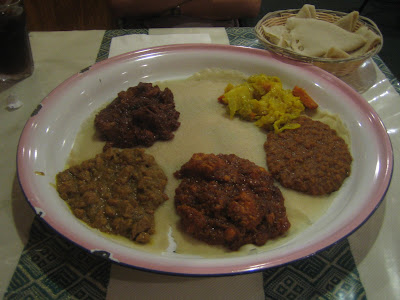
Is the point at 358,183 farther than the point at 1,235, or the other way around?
the point at 358,183

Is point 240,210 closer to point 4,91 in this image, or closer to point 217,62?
point 217,62

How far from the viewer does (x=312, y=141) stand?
5.82ft

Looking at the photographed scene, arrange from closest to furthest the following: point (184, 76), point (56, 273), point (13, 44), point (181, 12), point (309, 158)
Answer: point (56, 273) → point (309, 158) → point (13, 44) → point (184, 76) → point (181, 12)

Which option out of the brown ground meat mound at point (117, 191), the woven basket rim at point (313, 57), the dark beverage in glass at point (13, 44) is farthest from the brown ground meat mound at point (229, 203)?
the dark beverage in glass at point (13, 44)

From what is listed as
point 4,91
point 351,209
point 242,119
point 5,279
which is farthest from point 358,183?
point 4,91

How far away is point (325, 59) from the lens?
2053 millimetres

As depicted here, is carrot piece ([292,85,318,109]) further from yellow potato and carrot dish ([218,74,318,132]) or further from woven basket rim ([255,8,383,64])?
woven basket rim ([255,8,383,64])

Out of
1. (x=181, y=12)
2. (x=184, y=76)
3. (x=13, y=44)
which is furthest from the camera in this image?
(x=181, y=12)

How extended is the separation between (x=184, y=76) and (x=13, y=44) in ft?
3.54

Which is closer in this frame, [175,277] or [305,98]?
[175,277]

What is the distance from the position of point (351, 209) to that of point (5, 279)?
1385 mm

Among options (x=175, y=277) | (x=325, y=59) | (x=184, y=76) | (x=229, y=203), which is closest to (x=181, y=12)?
(x=184, y=76)

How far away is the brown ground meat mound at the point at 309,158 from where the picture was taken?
62.2 inches

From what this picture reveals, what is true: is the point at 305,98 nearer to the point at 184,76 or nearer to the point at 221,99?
the point at 221,99
